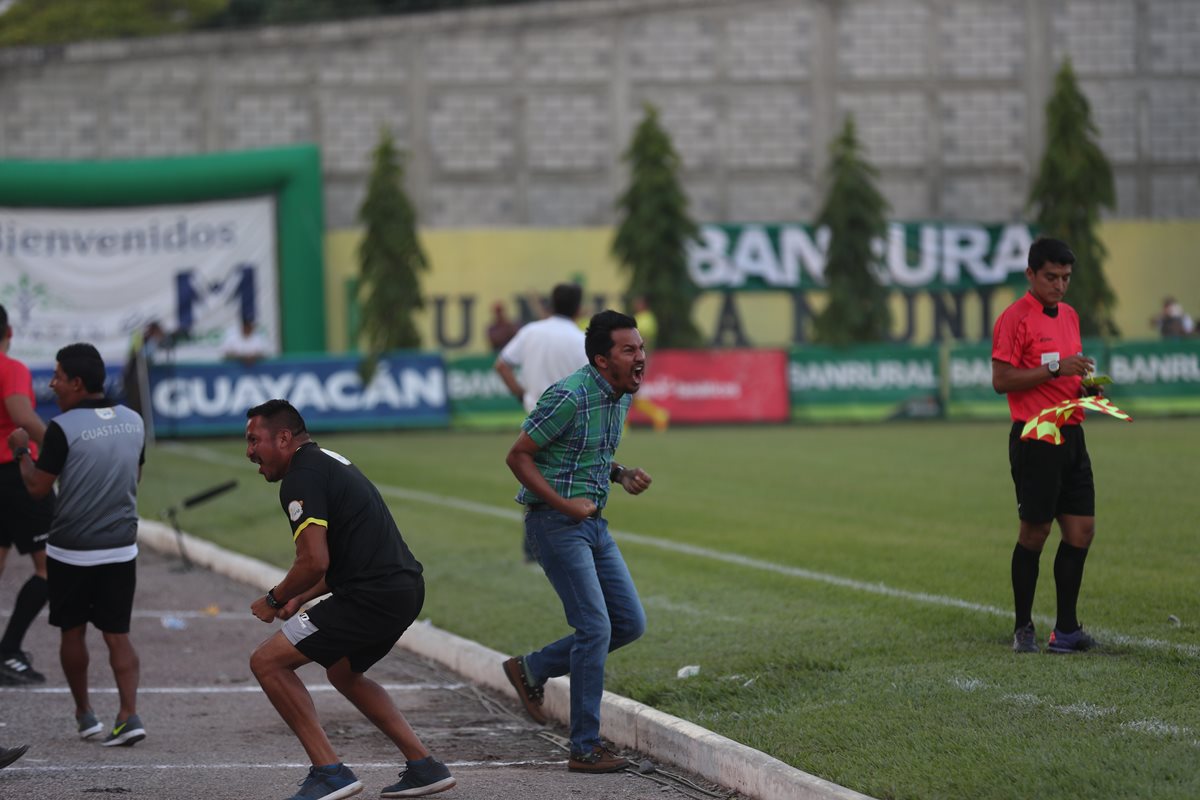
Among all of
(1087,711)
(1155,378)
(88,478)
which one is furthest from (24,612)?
(1155,378)

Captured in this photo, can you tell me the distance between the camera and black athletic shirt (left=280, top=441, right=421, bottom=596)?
22.5 feet

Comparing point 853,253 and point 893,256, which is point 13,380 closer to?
point 853,253

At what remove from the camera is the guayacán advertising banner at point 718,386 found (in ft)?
102

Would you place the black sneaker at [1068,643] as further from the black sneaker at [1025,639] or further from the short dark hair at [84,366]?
the short dark hair at [84,366]

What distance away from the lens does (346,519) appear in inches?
276

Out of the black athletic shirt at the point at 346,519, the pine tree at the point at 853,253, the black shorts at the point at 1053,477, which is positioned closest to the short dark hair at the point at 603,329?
the black athletic shirt at the point at 346,519

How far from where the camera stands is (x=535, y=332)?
12.8 meters

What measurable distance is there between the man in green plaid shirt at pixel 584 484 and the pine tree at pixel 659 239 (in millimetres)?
28290

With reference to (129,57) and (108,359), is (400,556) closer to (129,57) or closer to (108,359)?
(108,359)

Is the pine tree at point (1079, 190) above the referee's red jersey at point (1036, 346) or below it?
above

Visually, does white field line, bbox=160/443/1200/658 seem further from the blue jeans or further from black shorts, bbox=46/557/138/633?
black shorts, bbox=46/557/138/633

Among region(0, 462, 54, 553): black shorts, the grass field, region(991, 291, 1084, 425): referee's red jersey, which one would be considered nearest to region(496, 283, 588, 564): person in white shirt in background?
the grass field

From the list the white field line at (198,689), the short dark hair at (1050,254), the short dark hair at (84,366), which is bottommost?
the white field line at (198,689)

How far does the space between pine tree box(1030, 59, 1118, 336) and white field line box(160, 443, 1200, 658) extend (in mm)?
22075
